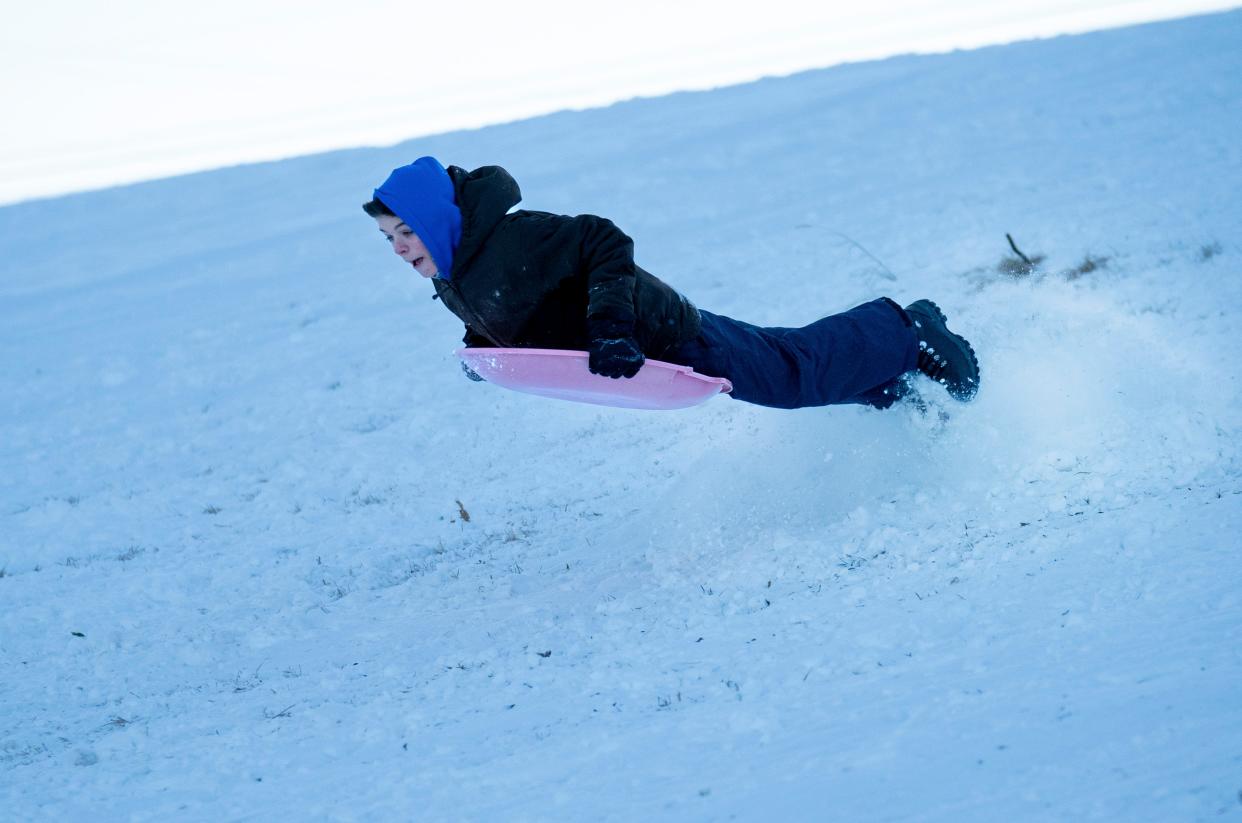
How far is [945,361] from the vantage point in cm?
394

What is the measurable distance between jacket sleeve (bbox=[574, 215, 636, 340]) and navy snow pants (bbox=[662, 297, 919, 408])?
0.40 meters

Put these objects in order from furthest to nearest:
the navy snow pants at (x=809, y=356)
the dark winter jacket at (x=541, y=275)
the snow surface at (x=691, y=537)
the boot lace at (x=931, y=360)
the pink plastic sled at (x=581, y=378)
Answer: the boot lace at (x=931, y=360), the navy snow pants at (x=809, y=356), the pink plastic sled at (x=581, y=378), the dark winter jacket at (x=541, y=275), the snow surface at (x=691, y=537)

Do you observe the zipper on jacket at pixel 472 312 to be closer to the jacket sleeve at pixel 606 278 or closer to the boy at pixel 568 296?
the boy at pixel 568 296

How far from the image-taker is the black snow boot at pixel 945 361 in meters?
3.94

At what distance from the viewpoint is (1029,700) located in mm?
2275

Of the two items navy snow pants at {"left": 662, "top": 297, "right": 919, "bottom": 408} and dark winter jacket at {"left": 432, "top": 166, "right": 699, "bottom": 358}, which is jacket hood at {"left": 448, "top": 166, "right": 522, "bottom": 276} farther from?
navy snow pants at {"left": 662, "top": 297, "right": 919, "bottom": 408}

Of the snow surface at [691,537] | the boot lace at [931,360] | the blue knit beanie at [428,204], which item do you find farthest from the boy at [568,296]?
the snow surface at [691,537]

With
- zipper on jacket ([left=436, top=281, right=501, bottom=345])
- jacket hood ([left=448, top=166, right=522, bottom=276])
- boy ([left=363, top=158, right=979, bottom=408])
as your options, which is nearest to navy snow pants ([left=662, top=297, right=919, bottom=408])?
boy ([left=363, top=158, right=979, bottom=408])

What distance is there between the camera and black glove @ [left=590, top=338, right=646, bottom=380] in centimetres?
303

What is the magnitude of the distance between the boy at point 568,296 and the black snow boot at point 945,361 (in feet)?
1.00

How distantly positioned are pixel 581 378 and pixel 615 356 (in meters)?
0.31

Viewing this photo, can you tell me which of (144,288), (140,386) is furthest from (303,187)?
(140,386)

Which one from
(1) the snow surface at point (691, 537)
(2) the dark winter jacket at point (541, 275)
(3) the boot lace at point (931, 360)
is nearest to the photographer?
(1) the snow surface at point (691, 537)

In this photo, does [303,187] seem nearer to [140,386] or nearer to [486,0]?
[140,386]
